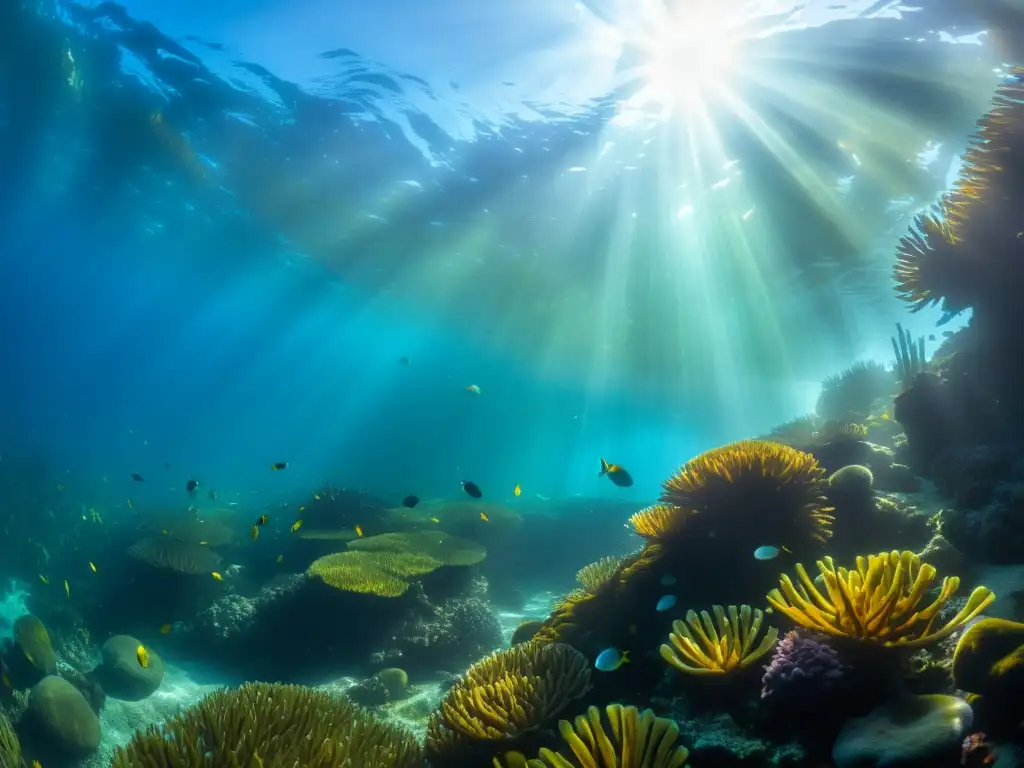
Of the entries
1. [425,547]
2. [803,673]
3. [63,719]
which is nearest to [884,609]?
[803,673]

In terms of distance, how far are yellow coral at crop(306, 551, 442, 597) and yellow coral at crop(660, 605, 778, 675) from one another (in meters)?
6.52

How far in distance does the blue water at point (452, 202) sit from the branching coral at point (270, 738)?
14173mm

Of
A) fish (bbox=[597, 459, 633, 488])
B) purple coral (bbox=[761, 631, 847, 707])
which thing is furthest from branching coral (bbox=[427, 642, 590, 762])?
fish (bbox=[597, 459, 633, 488])

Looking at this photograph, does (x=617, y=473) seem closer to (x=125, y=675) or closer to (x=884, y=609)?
(x=884, y=609)

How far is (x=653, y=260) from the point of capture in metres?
22.5

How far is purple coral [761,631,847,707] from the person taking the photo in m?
A: 3.02

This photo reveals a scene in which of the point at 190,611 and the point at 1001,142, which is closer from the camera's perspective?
the point at 1001,142

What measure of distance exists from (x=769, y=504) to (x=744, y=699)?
6.82 feet

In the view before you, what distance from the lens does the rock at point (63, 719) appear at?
7.23 m

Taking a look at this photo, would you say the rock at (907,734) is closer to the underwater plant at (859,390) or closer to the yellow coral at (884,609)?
the yellow coral at (884,609)

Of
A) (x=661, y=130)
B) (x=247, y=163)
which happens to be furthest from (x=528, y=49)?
(x=247, y=163)

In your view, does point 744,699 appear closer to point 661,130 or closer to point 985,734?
point 985,734

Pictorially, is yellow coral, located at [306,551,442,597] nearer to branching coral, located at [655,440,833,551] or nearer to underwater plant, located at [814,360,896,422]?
branching coral, located at [655,440,833,551]

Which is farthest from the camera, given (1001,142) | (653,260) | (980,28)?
(653,260)
